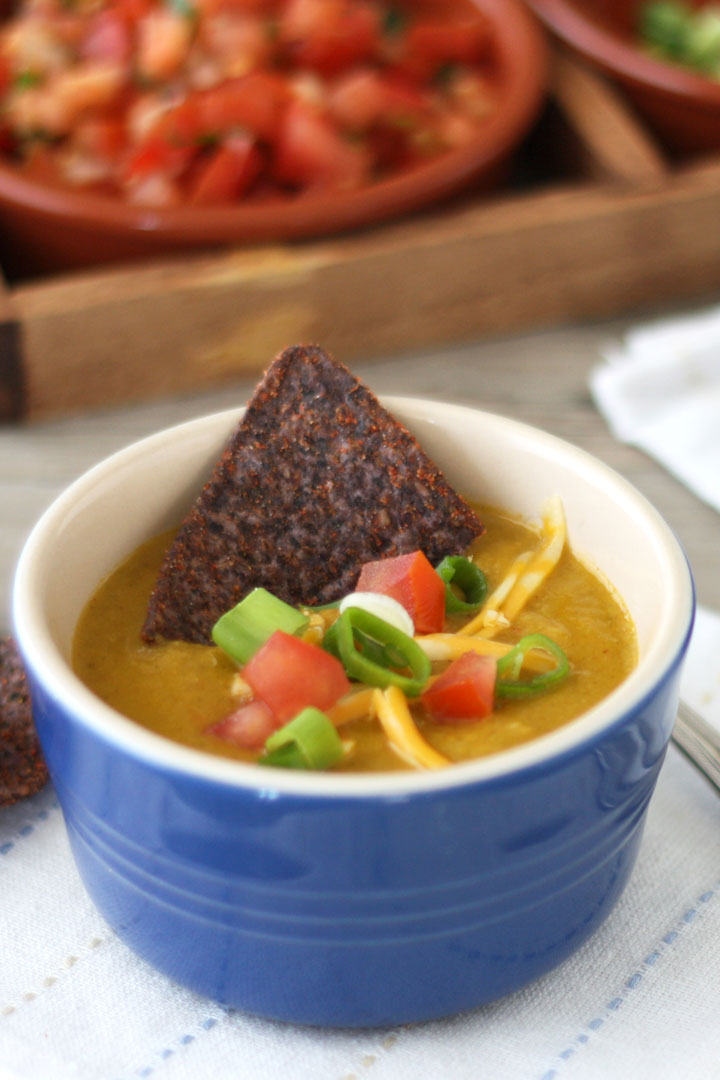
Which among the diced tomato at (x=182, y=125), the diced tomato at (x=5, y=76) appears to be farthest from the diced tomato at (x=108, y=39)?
the diced tomato at (x=182, y=125)

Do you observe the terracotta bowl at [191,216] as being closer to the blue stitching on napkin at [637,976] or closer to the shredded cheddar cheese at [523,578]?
the shredded cheddar cheese at [523,578]

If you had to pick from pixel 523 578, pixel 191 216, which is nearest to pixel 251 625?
pixel 523 578

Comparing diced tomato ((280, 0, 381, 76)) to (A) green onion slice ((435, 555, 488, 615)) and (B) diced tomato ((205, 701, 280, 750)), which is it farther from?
(B) diced tomato ((205, 701, 280, 750))

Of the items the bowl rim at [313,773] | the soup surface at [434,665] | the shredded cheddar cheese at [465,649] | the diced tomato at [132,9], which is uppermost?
the bowl rim at [313,773]

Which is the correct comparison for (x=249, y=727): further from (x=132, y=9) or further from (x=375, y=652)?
(x=132, y=9)

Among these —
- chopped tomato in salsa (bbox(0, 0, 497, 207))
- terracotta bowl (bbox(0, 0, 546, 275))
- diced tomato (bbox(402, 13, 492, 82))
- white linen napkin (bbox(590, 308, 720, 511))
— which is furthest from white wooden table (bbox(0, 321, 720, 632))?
diced tomato (bbox(402, 13, 492, 82))
